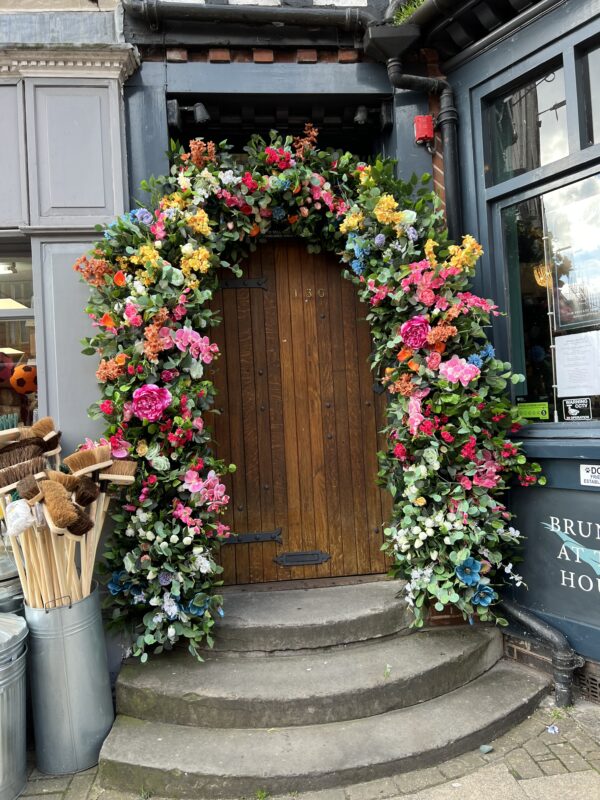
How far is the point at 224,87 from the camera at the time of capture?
140 inches

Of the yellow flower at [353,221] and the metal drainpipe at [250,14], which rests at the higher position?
the metal drainpipe at [250,14]

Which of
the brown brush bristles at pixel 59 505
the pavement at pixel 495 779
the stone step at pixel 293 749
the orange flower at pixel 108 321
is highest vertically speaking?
the orange flower at pixel 108 321

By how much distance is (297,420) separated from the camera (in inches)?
154

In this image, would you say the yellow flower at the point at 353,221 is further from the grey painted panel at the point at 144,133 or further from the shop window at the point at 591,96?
the shop window at the point at 591,96

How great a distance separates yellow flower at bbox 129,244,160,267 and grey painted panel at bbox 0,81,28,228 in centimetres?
80

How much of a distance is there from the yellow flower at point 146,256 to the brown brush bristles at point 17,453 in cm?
110

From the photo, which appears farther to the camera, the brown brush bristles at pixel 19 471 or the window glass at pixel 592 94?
the window glass at pixel 592 94

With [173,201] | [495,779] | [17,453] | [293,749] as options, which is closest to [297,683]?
[293,749]

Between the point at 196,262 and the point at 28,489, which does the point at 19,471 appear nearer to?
the point at 28,489

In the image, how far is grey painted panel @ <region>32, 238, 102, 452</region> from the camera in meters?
3.31

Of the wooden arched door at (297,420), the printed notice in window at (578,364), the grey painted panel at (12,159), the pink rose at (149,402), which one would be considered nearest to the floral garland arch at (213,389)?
the pink rose at (149,402)

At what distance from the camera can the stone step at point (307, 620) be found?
10.4 feet

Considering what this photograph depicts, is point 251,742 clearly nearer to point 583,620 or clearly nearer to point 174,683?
point 174,683

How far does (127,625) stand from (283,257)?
8.20 ft
